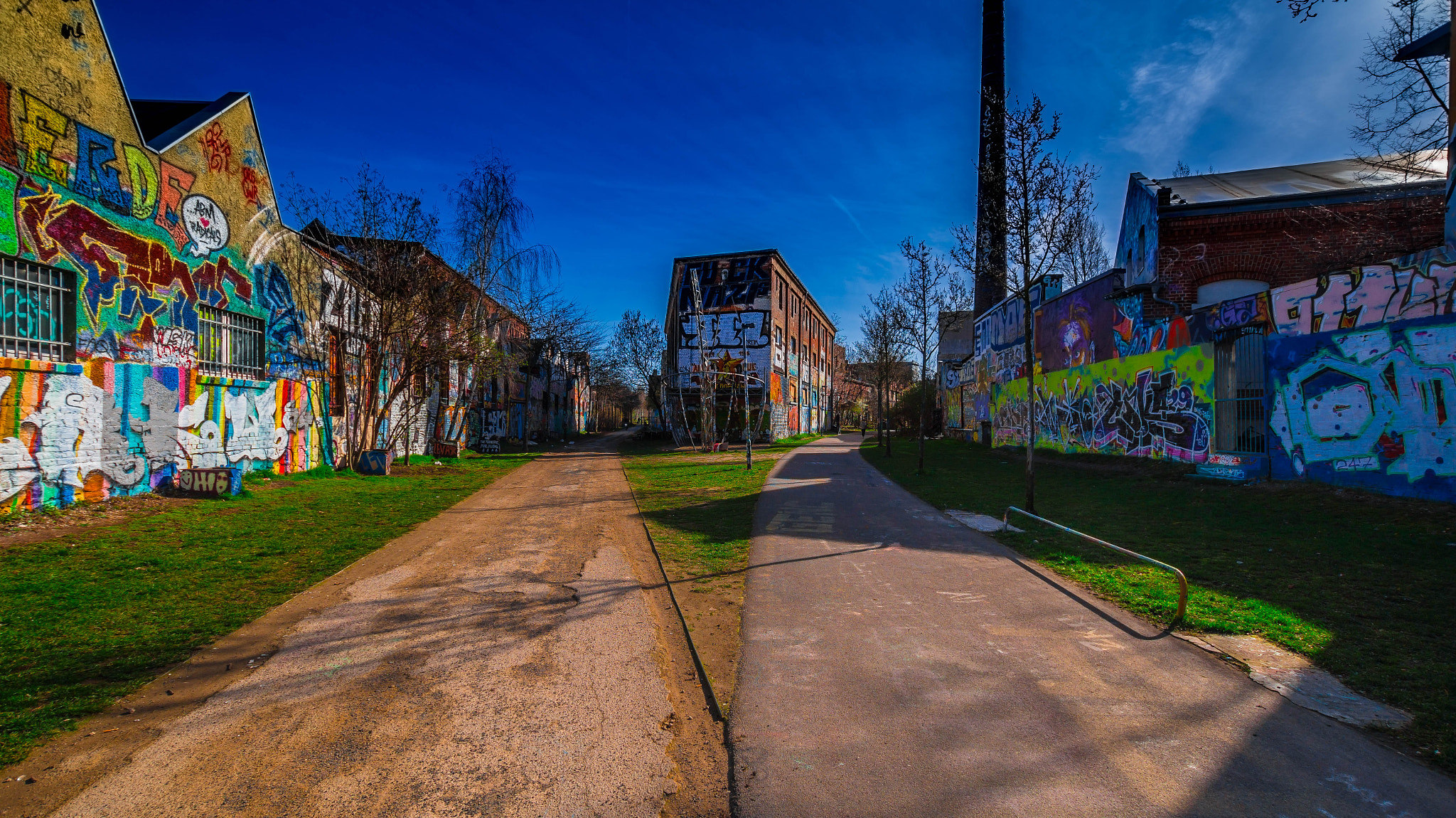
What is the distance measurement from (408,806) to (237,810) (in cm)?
73

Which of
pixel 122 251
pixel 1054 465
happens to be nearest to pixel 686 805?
Answer: pixel 122 251

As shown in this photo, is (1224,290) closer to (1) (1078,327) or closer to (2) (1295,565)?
(1) (1078,327)

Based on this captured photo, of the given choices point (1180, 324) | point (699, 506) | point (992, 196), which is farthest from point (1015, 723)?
point (1180, 324)

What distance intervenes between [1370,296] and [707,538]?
35.2 ft

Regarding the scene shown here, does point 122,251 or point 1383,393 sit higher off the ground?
point 122,251

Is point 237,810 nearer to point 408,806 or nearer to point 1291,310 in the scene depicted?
point 408,806

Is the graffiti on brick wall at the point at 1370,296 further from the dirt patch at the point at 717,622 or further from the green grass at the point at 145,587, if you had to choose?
the green grass at the point at 145,587

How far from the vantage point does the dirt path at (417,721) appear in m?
2.68

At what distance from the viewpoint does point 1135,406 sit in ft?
49.7

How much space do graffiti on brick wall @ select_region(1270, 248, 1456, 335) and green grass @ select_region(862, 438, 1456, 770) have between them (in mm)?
2677

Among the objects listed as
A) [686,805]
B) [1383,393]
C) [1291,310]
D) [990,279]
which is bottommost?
[686,805]

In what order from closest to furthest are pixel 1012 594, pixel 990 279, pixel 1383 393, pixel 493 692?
pixel 493 692, pixel 1012 594, pixel 1383 393, pixel 990 279

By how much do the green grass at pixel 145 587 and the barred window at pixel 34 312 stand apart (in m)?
2.79

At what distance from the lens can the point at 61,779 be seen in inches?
108
